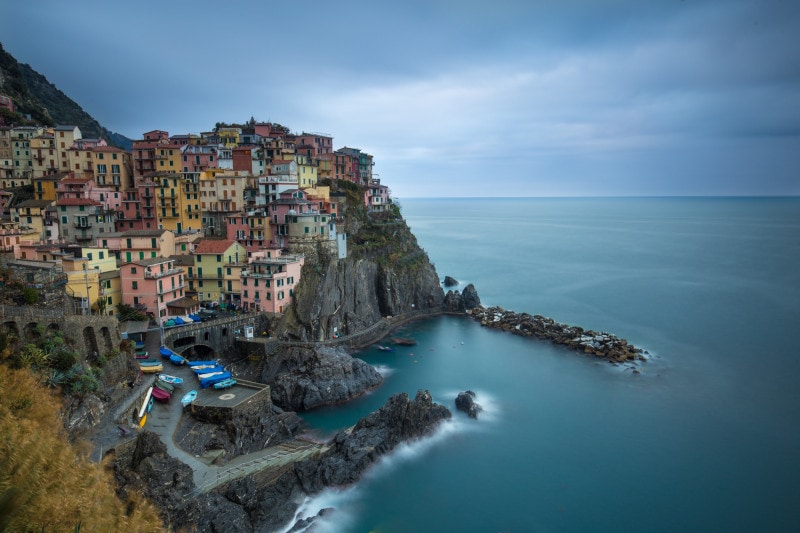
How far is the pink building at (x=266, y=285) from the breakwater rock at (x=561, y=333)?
2425 centimetres

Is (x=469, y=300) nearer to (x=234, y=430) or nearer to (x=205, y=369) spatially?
(x=205, y=369)

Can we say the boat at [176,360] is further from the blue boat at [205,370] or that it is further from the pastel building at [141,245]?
the pastel building at [141,245]

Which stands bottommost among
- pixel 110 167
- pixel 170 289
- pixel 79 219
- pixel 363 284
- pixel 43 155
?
pixel 363 284

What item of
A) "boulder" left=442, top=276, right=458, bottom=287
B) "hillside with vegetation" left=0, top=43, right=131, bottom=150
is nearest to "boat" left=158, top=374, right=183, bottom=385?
"hillside with vegetation" left=0, top=43, right=131, bottom=150

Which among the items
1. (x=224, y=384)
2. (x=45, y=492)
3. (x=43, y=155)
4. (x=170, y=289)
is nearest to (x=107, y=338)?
(x=224, y=384)

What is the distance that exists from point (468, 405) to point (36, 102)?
79364 millimetres

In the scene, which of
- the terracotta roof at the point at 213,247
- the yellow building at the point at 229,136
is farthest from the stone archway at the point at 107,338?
the yellow building at the point at 229,136

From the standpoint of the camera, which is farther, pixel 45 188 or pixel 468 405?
pixel 45 188

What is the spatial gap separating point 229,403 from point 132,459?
7106mm

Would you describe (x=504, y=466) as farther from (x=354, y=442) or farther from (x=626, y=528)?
(x=354, y=442)

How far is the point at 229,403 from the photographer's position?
2845cm

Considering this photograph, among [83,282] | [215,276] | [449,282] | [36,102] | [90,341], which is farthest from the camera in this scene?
[449,282]

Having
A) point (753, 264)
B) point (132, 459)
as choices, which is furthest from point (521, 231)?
point (132, 459)

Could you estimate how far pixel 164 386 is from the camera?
Answer: 29.2 m
